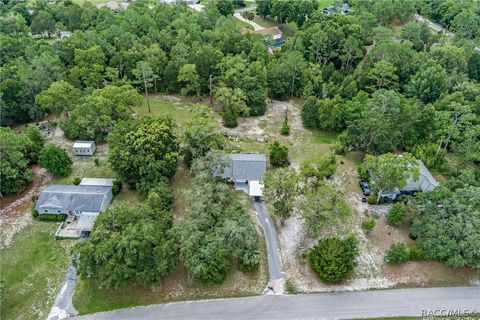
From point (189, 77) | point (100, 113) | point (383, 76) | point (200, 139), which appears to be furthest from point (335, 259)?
point (189, 77)

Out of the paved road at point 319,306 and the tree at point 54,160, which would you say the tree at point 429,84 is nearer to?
the paved road at point 319,306

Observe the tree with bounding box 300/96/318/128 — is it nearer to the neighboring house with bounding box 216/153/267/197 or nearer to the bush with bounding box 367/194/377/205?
the neighboring house with bounding box 216/153/267/197

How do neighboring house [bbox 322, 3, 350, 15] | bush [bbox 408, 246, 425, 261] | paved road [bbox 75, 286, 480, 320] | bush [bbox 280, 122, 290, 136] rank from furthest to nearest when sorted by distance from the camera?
neighboring house [bbox 322, 3, 350, 15] < bush [bbox 280, 122, 290, 136] < bush [bbox 408, 246, 425, 261] < paved road [bbox 75, 286, 480, 320]

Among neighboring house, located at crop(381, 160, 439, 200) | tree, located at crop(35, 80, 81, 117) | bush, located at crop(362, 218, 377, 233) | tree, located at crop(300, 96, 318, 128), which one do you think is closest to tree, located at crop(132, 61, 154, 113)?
tree, located at crop(35, 80, 81, 117)

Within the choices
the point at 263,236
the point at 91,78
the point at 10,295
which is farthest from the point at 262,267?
the point at 91,78

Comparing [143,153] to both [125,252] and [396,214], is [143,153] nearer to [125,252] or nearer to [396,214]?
[125,252]

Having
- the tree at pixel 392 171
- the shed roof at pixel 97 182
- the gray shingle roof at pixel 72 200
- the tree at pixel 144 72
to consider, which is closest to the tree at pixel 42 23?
the tree at pixel 144 72
